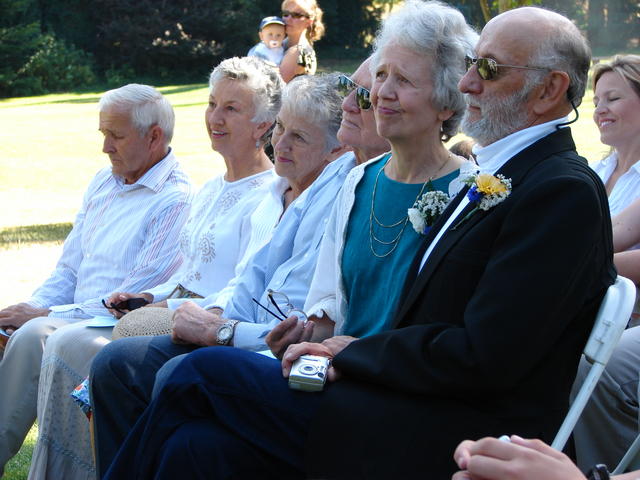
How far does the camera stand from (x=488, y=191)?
2598 mm

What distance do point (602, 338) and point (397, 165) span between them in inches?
Answer: 46.6

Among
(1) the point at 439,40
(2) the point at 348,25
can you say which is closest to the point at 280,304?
(1) the point at 439,40

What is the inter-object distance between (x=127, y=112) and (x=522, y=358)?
3.16 meters

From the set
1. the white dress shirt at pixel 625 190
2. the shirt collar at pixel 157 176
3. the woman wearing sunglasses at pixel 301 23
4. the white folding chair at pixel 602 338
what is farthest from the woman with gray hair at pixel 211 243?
the woman wearing sunglasses at pixel 301 23

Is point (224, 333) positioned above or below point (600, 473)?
below

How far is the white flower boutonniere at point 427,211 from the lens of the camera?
301 cm

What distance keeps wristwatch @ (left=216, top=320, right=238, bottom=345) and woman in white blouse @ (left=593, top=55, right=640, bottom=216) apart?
1.83m

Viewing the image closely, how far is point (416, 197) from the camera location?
3.24 m

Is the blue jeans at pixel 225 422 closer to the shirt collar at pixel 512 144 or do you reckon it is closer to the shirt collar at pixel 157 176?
the shirt collar at pixel 512 144

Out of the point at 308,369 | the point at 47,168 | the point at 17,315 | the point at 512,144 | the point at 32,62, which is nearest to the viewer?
the point at 308,369

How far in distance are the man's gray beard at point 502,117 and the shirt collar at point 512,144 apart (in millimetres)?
39

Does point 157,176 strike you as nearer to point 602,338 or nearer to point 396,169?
point 396,169

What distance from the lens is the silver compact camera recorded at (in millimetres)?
2633

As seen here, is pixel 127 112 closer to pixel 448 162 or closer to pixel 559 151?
pixel 448 162
